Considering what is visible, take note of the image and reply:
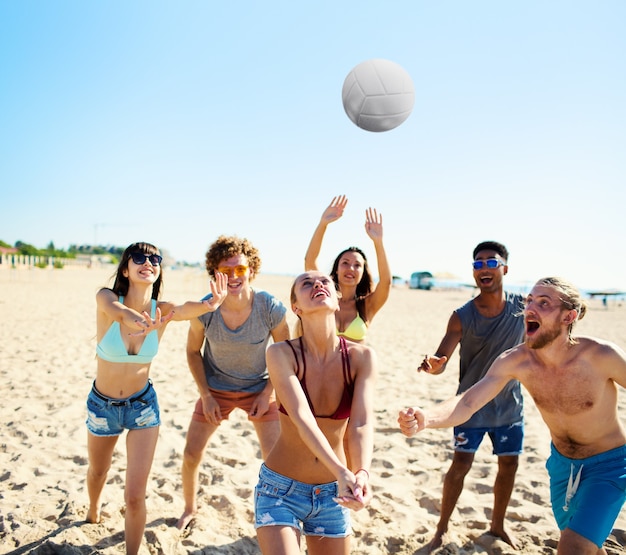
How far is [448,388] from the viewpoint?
26.1ft

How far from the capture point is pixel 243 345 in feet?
11.8

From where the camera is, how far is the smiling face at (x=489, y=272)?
361 centimetres

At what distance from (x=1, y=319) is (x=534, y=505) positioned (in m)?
14.1

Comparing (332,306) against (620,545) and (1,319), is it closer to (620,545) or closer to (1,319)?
(620,545)

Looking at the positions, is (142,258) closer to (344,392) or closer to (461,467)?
(344,392)

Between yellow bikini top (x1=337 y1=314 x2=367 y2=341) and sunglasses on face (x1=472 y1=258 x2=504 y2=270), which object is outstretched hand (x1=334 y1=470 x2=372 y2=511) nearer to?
yellow bikini top (x1=337 y1=314 x2=367 y2=341)

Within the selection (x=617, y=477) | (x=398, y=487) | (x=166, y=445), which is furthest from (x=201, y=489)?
(x=617, y=477)

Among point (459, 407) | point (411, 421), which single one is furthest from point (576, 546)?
point (411, 421)

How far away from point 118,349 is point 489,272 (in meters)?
2.80

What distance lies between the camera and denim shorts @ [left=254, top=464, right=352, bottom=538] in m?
2.26

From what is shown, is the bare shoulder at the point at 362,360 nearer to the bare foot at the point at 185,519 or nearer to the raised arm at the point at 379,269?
the raised arm at the point at 379,269

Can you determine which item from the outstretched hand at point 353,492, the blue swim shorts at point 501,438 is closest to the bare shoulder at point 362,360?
the outstretched hand at point 353,492

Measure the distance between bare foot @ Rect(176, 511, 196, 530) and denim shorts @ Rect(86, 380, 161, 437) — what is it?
960 millimetres

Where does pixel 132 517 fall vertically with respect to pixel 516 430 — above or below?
below
